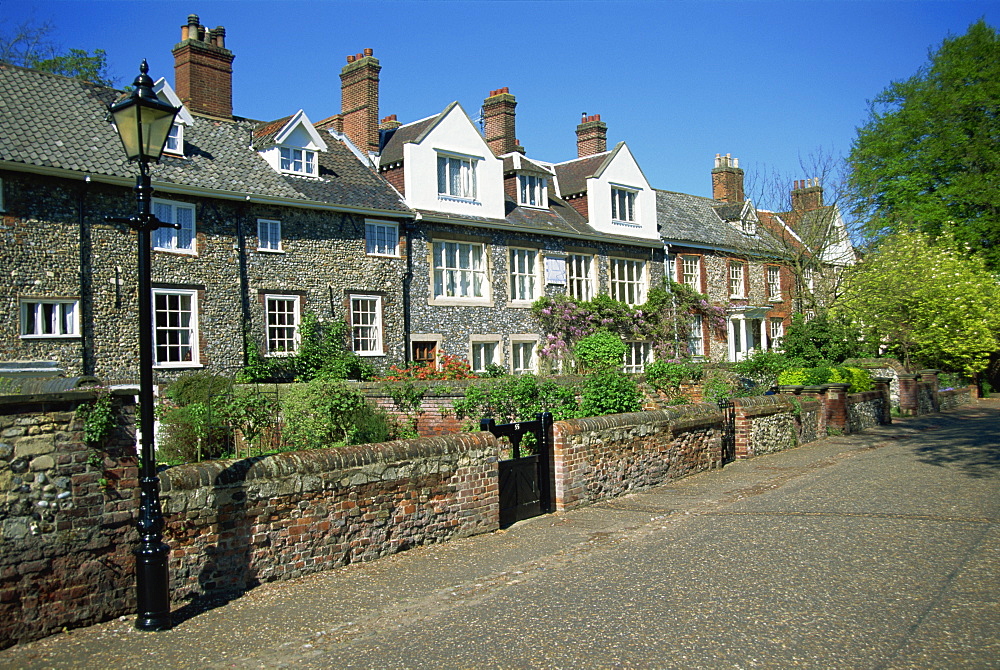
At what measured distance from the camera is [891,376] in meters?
28.3

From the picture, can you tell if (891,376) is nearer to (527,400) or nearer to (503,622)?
(527,400)

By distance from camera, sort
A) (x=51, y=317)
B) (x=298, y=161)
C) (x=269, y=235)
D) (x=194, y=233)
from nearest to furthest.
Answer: (x=51, y=317), (x=194, y=233), (x=269, y=235), (x=298, y=161)

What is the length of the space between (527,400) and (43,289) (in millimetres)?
11520

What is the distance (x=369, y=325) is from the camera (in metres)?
24.6

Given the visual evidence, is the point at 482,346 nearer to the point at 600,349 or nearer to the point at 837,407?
the point at 600,349

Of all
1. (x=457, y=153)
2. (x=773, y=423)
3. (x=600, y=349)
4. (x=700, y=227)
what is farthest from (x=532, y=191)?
(x=773, y=423)

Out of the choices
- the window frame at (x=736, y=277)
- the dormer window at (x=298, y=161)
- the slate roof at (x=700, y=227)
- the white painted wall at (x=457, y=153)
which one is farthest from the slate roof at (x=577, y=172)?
the dormer window at (x=298, y=161)

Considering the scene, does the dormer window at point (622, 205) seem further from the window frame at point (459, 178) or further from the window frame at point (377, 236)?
the window frame at point (377, 236)

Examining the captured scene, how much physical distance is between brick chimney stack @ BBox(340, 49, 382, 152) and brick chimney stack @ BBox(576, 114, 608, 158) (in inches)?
444

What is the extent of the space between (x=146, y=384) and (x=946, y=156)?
39.6 m

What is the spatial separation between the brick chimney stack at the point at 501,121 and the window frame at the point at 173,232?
1297cm

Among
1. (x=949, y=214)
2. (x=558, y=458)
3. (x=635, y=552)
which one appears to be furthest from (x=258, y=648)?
(x=949, y=214)

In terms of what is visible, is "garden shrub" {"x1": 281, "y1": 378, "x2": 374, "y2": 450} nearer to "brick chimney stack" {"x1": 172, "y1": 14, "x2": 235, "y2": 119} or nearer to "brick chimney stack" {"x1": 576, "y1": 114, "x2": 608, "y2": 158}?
"brick chimney stack" {"x1": 172, "y1": 14, "x2": 235, "y2": 119}

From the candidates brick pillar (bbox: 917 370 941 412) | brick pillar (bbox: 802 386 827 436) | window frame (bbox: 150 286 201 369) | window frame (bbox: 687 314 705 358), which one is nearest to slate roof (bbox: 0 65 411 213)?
window frame (bbox: 150 286 201 369)
